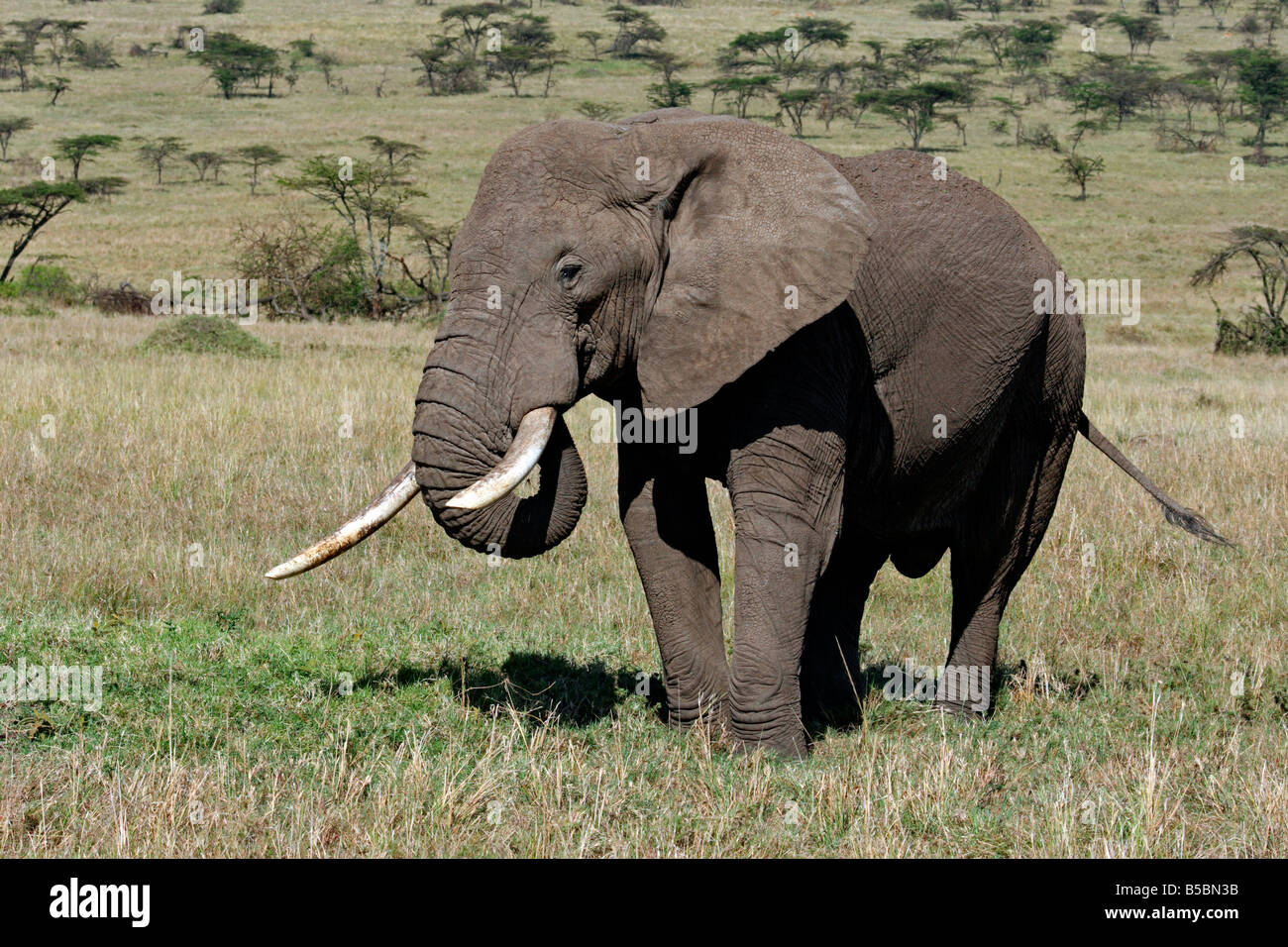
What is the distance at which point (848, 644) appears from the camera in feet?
23.8

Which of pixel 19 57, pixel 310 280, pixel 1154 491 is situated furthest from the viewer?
pixel 19 57

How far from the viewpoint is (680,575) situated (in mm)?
6020

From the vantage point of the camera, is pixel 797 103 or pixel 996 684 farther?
pixel 797 103

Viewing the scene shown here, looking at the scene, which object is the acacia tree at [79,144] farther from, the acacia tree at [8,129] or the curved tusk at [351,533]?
the curved tusk at [351,533]

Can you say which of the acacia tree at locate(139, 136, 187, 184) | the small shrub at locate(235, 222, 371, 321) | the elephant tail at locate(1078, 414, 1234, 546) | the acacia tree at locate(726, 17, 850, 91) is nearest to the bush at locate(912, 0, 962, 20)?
the acacia tree at locate(726, 17, 850, 91)

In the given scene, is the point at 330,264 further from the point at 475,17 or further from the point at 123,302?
the point at 475,17

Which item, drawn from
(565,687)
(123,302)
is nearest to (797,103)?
(123,302)

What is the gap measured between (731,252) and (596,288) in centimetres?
55

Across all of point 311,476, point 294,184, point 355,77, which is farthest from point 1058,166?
point 311,476

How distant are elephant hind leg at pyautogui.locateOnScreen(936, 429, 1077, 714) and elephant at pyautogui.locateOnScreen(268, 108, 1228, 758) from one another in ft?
0.98

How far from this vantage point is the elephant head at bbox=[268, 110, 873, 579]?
192 inches

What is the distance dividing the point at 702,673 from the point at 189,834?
2.46 metres

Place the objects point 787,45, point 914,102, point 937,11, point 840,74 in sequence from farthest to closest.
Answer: point 937,11, point 787,45, point 840,74, point 914,102

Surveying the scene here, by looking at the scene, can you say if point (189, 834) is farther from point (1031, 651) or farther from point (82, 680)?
point (1031, 651)
